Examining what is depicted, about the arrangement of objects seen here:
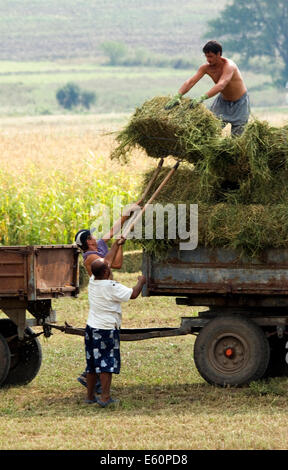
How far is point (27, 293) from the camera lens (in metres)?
8.86

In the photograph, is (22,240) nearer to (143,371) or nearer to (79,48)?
(143,371)

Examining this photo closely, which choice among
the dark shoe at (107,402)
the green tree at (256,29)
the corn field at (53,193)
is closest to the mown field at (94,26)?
the green tree at (256,29)

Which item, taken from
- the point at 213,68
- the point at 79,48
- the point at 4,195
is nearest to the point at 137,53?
the point at 79,48

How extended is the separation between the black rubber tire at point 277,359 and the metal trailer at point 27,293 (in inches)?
85.3

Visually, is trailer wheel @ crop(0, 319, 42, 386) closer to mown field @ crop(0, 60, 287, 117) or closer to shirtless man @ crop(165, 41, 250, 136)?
shirtless man @ crop(165, 41, 250, 136)

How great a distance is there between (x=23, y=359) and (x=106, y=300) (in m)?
1.74

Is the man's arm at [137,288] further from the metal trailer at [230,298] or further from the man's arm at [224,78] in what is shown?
the man's arm at [224,78]

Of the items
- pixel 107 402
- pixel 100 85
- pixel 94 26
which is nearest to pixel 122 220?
pixel 107 402

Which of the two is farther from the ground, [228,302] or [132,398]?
[228,302]

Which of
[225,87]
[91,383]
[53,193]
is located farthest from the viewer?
[53,193]

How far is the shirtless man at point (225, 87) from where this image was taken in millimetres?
9539

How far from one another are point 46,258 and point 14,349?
1.17m

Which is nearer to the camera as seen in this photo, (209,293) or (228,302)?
(209,293)

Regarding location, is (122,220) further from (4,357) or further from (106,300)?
(4,357)
